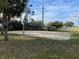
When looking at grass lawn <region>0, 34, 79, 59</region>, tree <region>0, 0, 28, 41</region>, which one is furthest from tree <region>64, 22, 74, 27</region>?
grass lawn <region>0, 34, 79, 59</region>

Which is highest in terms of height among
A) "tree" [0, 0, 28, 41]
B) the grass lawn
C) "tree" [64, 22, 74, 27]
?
"tree" [0, 0, 28, 41]

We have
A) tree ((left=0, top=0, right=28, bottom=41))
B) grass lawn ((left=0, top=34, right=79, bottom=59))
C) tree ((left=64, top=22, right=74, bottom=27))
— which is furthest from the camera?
tree ((left=64, top=22, right=74, bottom=27))

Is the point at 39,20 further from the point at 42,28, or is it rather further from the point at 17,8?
the point at 17,8

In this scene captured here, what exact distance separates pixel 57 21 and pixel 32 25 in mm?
6887

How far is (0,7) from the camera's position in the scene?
2109 cm

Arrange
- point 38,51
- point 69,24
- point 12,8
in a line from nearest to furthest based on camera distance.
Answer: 1. point 38,51
2. point 12,8
3. point 69,24


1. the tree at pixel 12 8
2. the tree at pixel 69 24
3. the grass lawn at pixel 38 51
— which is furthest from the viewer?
the tree at pixel 69 24

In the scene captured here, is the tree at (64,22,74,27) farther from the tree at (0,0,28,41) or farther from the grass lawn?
the grass lawn

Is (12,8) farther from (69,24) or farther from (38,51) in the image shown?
(69,24)

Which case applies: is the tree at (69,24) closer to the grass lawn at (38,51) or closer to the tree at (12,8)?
the tree at (12,8)

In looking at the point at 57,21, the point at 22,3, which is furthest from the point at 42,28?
the point at 22,3

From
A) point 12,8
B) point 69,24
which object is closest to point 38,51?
point 12,8

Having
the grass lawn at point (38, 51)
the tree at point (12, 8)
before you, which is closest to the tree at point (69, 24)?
the tree at point (12, 8)

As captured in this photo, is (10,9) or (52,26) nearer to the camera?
(10,9)
